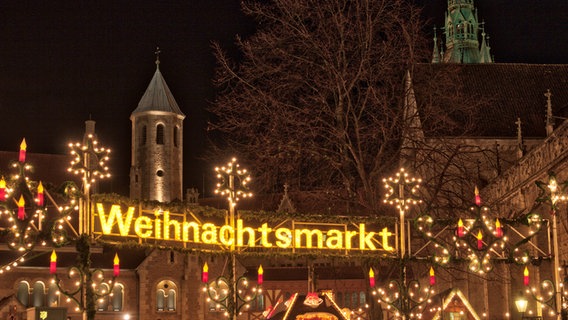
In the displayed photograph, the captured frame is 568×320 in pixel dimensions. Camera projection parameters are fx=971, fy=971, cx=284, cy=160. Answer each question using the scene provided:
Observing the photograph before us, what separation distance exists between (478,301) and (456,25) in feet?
243

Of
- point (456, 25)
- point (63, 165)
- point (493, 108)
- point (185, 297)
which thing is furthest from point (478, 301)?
point (456, 25)

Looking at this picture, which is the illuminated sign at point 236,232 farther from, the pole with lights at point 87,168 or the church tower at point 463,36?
the church tower at point 463,36

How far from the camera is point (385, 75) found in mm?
25656

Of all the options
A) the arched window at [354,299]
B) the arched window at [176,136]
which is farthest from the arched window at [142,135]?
the arched window at [354,299]

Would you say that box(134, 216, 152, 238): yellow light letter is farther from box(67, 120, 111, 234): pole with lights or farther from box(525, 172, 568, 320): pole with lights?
box(525, 172, 568, 320): pole with lights

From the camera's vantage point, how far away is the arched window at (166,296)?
5834 cm

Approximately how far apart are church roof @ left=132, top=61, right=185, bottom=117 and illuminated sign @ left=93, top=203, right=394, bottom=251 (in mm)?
59356

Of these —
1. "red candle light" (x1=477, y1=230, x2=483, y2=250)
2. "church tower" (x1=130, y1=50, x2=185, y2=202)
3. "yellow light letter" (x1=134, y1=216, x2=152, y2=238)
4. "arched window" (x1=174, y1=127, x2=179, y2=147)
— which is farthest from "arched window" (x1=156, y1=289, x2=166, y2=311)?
"yellow light letter" (x1=134, y1=216, x2=152, y2=238)

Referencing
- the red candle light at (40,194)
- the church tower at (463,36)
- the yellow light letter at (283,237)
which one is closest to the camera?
the red candle light at (40,194)

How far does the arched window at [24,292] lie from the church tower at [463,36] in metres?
68.3

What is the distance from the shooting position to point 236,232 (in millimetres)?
19594

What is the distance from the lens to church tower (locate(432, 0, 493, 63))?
374ft

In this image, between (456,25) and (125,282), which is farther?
(456,25)

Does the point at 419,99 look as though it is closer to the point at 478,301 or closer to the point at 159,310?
the point at 478,301
